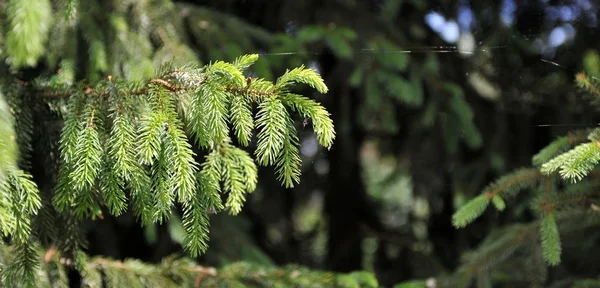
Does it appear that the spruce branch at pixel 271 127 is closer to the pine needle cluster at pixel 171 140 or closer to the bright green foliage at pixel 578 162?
the pine needle cluster at pixel 171 140

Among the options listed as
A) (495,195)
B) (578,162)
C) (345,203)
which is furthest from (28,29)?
(345,203)

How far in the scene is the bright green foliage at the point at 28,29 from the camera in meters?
1.09

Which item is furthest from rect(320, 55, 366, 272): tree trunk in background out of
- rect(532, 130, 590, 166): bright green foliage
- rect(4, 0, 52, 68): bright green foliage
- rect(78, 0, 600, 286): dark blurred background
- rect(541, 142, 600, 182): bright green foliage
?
rect(4, 0, 52, 68): bright green foliage

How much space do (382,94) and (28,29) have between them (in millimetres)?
1620

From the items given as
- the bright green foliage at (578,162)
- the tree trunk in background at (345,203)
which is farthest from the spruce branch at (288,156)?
the tree trunk in background at (345,203)

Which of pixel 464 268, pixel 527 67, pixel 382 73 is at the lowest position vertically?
pixel 464 268

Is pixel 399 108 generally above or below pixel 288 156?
above

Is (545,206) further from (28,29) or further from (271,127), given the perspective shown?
(28,29)

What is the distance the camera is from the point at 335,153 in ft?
10.8

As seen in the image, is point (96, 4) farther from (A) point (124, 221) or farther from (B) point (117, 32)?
(A) point (124, 221)

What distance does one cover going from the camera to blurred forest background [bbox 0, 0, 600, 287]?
2059mm

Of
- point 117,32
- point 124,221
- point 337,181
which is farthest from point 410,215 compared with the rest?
point 117,32

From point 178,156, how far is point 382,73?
1.42 m

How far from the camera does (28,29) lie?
3.63 feet
